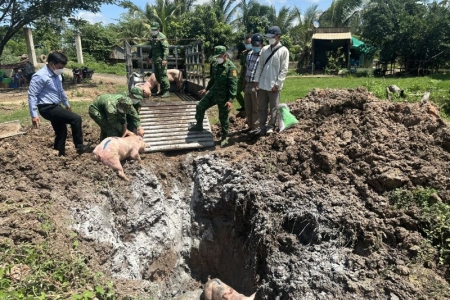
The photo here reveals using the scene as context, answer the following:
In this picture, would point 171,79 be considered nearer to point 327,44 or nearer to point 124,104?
point 124,104

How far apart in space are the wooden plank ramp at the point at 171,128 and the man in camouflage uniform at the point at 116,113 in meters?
0.53

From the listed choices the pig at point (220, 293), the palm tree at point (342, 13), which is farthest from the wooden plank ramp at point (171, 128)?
the palm tree at point (342, 13)

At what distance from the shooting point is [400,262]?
3533mm

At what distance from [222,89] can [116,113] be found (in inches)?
73.8

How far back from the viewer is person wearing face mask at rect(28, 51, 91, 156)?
17.1ft

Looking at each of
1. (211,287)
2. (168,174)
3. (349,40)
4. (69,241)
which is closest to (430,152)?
(211,287)

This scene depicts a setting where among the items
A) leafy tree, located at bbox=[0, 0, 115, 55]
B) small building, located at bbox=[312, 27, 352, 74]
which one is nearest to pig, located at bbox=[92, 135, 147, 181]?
leafy tree, located at bbox=[0, 0, 115, 55]

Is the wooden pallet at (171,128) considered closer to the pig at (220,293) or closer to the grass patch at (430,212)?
the pig at (220,293)

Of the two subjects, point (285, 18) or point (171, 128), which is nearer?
point (171, 128)

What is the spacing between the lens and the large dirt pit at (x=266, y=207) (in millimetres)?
3709

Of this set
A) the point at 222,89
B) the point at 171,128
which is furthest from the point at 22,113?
the point at 222,89

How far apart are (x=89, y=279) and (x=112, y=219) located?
1321 millimetres

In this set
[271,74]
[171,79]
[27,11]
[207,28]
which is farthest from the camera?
[207,28]

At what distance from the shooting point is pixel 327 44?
23.8 m
